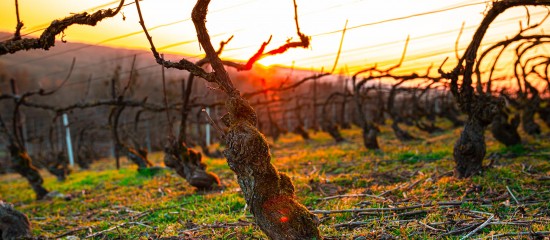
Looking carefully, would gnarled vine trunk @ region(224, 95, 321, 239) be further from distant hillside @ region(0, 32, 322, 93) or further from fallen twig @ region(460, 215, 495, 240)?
distant hillside @ region(0, 32, 322, 93)

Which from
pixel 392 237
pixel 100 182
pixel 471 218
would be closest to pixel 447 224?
pixel 471 218

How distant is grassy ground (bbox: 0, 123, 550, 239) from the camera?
12.1ft

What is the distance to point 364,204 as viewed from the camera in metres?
4.75

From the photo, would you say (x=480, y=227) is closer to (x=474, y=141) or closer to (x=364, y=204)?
(x=364, y=204)

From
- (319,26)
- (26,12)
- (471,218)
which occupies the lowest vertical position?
(471,218)

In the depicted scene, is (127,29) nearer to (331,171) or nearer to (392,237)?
(331,171)

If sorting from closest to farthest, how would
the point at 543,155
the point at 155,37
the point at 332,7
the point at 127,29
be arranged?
the point at 543,155, the point at 332,7, the point at 127,29, the point at 155,37

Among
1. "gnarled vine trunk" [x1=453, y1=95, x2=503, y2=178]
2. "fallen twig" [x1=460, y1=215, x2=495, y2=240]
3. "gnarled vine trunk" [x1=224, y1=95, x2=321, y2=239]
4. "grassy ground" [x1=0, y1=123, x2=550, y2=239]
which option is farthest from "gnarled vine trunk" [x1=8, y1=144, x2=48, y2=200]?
"fallen twig" [x1=460, y1=215, x2=495, y2=240]

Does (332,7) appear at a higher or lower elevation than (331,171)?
higher

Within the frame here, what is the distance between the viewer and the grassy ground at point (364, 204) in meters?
3.70

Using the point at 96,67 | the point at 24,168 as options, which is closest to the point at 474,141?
the point at 24,168

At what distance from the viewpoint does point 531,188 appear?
484cm

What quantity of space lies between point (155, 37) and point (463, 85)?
651cm

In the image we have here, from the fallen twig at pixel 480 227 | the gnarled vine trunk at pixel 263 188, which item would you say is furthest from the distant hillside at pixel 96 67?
the fallen twig at pixel 480 227
